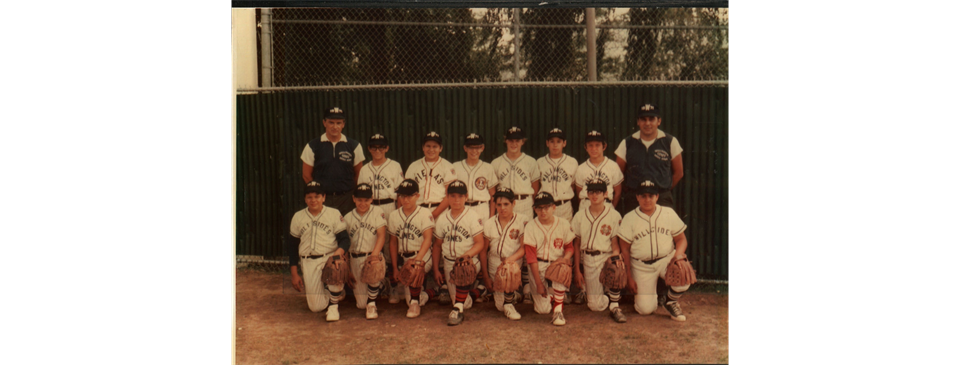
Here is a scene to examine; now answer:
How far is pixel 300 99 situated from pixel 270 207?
0.93m

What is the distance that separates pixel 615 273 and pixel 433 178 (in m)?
1.54

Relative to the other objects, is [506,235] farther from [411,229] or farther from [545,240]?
[411,229]

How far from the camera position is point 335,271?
4.96 m

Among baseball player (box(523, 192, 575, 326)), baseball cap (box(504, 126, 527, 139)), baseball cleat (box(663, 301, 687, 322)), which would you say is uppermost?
baseball cap (box(504, 126, 527, 139))

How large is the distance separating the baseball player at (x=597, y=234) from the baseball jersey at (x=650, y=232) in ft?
0.29

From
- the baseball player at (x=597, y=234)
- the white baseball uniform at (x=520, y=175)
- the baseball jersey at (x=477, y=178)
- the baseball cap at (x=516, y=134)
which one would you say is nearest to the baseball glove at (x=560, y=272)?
the baseball player at (x=597, y=234)

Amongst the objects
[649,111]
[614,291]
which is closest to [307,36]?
[649,111]

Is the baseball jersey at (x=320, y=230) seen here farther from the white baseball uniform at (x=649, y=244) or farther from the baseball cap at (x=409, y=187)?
the white baseball uniform at (x=649, y=244)

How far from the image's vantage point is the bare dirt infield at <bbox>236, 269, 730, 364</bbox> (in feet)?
15.0

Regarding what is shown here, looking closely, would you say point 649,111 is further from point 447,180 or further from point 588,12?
point 447,180

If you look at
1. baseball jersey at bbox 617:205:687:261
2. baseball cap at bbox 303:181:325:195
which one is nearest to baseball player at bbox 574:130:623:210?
baseball jersey at bbox 617:205:687:261

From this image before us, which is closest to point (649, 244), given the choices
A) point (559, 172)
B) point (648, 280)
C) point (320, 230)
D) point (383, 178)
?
point (648, 280)

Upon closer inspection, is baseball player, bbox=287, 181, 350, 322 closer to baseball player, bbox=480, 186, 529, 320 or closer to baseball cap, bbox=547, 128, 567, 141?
baseball player, bbox=480, 186, 529, 320

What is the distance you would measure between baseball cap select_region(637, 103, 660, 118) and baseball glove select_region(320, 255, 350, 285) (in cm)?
249
